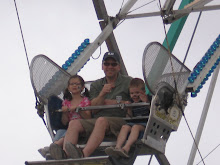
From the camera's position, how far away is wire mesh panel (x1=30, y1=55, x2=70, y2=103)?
9453 millimetres

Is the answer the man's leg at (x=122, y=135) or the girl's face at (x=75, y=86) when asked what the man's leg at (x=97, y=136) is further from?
the girl's face at (x=75, y=86)

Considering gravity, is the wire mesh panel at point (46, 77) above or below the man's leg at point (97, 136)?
above

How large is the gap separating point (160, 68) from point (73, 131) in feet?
3.70

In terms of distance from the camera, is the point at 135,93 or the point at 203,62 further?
the point at 203,62

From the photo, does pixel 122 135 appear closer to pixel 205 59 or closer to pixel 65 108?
pixel 65 108

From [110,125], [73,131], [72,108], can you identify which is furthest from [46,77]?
[110,125]

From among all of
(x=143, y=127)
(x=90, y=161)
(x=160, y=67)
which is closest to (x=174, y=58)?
(x=160, y=67)

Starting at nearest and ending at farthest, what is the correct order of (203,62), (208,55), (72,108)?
(72,108) < (203,62) < (208,55)

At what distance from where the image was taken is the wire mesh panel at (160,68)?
28.9 ft

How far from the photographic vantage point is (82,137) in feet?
29.5

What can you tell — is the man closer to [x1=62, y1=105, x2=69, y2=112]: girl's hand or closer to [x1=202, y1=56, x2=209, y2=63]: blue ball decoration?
[x1=62, y1=105, x2=69, y2=112]: girl's hand

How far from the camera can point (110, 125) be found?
8789 mm

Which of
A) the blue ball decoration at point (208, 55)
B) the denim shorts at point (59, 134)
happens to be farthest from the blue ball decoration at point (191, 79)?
the denim shorts at point (59, 134)

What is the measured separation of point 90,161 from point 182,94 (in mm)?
1469
